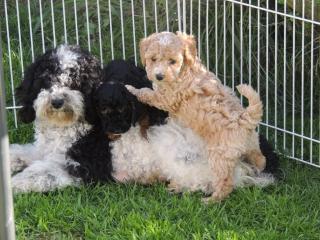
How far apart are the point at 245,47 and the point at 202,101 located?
55.8 inches

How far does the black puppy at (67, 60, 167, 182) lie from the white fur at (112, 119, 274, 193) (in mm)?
59

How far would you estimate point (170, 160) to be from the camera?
4.75 meters

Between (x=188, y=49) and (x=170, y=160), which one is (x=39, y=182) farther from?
(x=188, y=49)

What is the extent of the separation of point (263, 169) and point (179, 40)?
0.98m

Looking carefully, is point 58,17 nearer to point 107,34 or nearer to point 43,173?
point 107,34

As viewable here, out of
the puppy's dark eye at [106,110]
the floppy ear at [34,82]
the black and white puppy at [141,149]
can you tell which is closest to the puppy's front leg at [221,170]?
the black and white puppy at [141,149]

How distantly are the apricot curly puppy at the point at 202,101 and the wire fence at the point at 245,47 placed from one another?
0.80 meters

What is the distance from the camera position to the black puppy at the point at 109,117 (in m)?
4.65

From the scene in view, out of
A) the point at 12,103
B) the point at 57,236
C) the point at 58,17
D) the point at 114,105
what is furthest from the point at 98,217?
the point at 58,17

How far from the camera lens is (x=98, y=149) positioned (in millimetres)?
4836

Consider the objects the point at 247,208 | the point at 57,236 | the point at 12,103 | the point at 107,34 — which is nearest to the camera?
the point at 57,236

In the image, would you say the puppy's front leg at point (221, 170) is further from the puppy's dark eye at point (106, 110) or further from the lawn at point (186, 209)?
the puppy's dark eye at point (106, 110)

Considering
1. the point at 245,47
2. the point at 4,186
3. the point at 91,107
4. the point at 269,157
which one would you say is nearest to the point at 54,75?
the point at 91,107

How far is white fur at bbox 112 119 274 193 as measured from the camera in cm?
472
